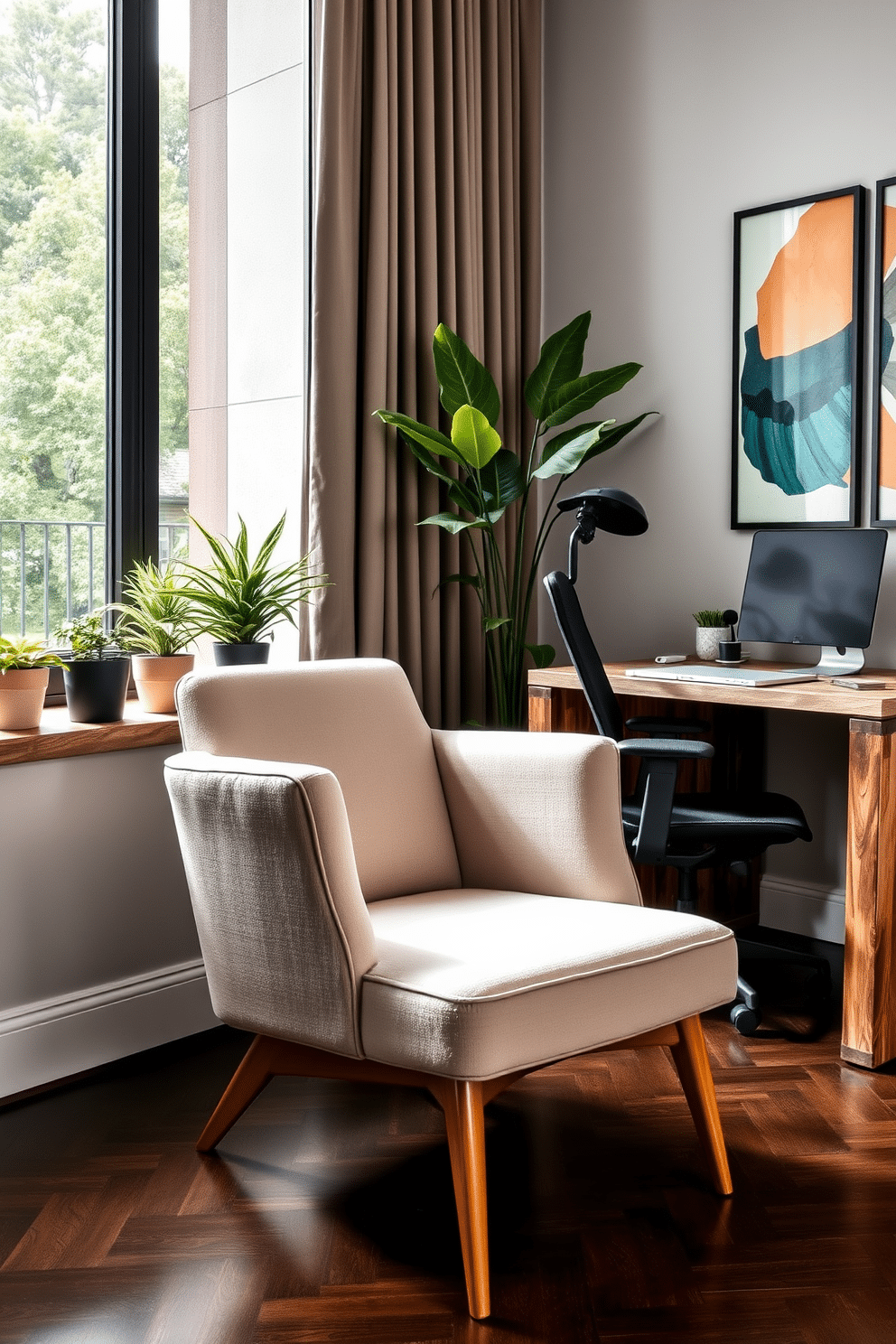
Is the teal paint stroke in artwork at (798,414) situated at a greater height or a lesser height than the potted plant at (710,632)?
greater

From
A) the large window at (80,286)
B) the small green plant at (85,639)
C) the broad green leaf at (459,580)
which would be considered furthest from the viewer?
the broad green leaf at (459,580)

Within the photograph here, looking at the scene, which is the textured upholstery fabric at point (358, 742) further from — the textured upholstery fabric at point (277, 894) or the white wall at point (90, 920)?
the white wall at point (90, 920)

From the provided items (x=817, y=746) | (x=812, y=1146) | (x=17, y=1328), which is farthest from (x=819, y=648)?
(x=17, y=1328)

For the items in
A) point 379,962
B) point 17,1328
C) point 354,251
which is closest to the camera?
point 17,1328

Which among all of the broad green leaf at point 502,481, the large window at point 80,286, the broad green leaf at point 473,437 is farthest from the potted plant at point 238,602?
the broad green leaf at point 502,481

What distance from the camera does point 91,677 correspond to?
240cm

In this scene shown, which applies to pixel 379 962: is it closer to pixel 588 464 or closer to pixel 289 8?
pixel 588 464

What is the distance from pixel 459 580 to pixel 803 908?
1.23 m

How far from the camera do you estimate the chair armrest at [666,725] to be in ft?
8.52

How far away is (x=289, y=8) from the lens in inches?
118

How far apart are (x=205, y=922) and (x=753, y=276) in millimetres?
2156

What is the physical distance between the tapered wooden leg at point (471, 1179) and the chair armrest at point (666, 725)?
44.7 inches

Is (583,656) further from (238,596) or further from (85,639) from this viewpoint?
(85,639)

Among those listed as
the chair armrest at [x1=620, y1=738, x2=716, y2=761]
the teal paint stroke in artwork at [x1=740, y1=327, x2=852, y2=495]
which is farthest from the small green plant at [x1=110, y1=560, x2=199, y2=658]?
the teal paint stroke in artwork at [x1=740, y1=327, x2=852, y2=495]
